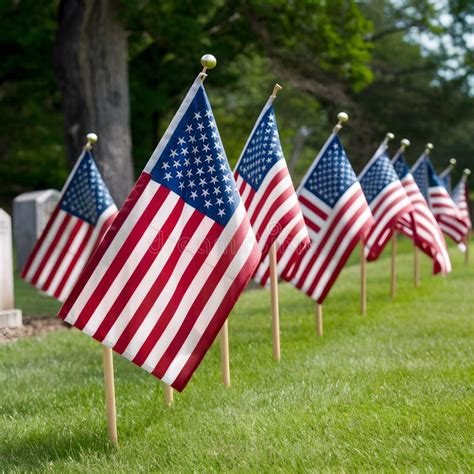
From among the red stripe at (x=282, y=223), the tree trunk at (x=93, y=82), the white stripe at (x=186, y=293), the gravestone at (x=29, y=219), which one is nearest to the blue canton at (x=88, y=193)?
the red stripe at (x=282, y=223)

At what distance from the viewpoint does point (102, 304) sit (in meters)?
5.70

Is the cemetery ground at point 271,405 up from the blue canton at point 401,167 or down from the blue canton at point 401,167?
down

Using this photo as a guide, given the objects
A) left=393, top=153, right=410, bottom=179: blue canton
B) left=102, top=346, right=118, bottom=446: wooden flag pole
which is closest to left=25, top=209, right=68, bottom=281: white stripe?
left=102, top=346, right=118, bottom=446: wooden flag pole

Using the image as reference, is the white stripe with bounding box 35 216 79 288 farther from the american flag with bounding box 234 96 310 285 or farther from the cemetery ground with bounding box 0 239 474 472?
the american flag with bounding box 234 96 310 285

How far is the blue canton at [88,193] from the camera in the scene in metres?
9.80

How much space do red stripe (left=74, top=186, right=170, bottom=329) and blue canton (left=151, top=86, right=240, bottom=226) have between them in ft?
0.61

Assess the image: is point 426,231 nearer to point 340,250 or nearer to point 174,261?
point 340,250

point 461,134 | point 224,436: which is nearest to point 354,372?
point 224,436

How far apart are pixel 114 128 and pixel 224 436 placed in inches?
403

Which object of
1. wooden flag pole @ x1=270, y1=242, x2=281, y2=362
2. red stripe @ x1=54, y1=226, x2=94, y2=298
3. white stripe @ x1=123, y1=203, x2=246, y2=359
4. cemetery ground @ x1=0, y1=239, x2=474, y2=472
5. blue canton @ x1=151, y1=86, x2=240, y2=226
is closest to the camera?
cemetery ground @ x1=0, y1=239, x2=474, y2=472

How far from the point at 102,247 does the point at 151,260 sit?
13.2 inches

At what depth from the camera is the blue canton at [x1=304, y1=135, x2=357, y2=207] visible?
10.1 m

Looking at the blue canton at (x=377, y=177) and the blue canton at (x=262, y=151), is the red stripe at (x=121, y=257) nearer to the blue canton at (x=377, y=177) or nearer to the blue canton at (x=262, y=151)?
the blue canton at (x=262, y=151)

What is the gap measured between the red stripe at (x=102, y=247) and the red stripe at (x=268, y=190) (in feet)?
8.64
